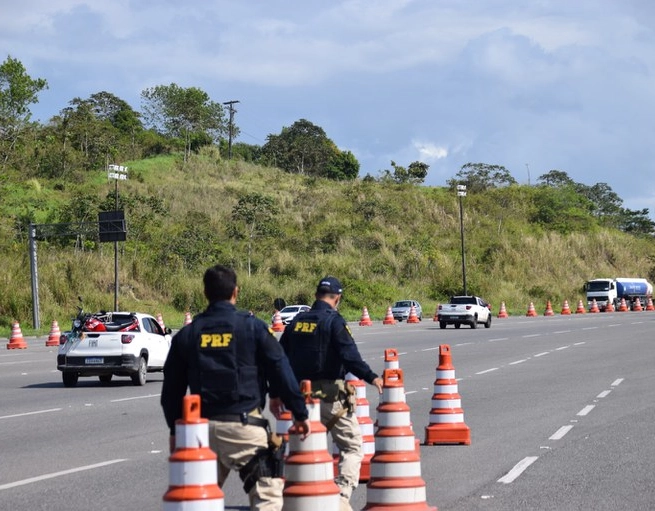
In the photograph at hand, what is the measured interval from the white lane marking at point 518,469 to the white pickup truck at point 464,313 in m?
37.2

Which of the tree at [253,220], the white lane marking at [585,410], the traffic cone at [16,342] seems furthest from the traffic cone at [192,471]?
the tree at [253,220]

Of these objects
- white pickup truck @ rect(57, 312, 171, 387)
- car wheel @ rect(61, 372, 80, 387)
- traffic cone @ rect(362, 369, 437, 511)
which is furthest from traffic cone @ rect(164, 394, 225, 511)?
car wheel @ rect(61, 372, 80, 387)

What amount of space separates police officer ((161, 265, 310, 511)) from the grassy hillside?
49.7m

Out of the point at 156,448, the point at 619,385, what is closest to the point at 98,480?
the point at 156,448

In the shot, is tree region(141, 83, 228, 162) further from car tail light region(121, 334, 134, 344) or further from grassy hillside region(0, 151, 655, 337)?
car tail light region(121, 334, 134, 344)

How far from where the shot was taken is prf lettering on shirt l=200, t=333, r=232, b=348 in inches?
248

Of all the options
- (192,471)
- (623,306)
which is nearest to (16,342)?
(192,471)

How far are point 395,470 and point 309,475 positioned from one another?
1717mm

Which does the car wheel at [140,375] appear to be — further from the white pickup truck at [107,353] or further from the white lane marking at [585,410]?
the white lane marking at [585,410]

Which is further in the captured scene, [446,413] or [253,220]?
[253,220]

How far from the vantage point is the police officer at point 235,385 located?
6.26 m

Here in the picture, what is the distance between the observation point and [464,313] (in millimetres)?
48812

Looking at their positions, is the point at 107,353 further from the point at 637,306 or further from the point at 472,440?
the point at 637,306

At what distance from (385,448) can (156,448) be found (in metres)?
5.29
